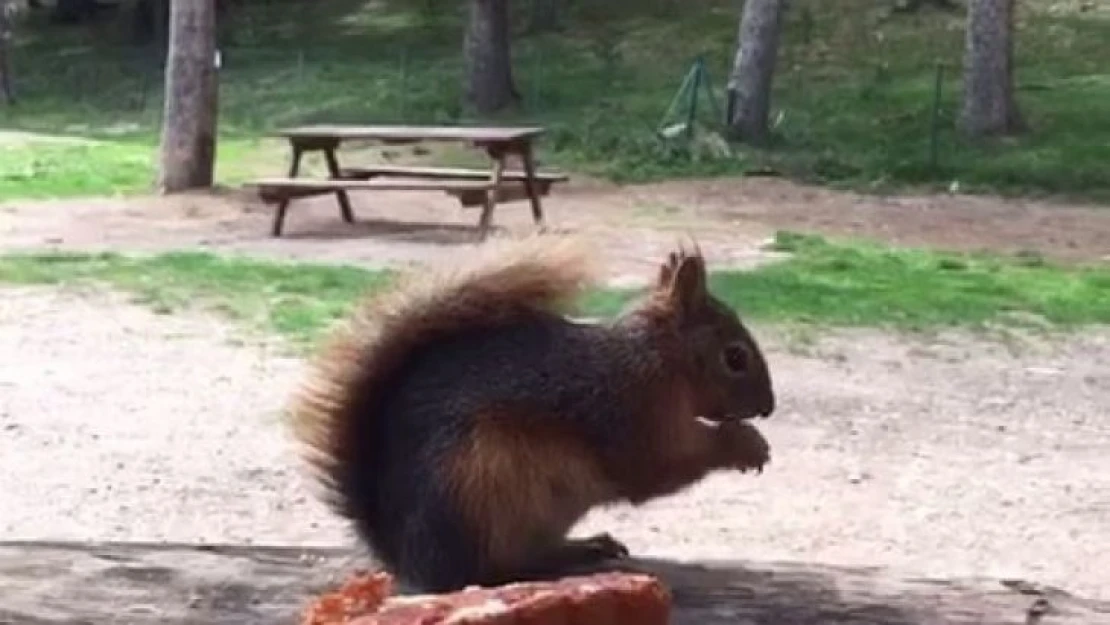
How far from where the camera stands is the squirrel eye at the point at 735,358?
3.04 m

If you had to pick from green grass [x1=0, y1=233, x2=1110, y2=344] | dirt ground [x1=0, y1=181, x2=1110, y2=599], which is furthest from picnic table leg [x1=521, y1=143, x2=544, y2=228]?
green grass [x1=0, y1=233, x2=1110, y2=344]

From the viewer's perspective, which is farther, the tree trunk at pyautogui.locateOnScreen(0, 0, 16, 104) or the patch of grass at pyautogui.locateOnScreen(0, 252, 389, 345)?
the tree trunk at pyautogui.locateOnScreen(0, 0, 16, 104)

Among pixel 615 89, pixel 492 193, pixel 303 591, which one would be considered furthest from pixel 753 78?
pixel 303 591

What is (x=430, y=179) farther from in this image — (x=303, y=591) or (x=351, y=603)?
(x=351, y=603)

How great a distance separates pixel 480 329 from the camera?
2.94m

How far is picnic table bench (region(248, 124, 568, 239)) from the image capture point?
15.3m

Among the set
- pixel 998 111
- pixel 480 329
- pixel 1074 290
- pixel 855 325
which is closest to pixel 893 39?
pixel 998 111

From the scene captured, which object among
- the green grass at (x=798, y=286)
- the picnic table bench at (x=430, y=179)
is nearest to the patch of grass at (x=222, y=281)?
the green grass at (x=798, y=286)

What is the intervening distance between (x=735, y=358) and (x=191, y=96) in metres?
16.3

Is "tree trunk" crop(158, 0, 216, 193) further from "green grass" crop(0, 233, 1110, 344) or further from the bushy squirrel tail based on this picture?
the bushy squirrel tail

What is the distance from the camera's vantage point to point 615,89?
90.6ft

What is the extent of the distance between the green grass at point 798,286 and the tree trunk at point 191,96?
194 inches

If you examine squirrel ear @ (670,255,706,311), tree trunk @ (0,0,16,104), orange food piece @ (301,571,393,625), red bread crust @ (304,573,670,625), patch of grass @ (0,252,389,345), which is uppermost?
squirrel ear @ (670,255,706,311)

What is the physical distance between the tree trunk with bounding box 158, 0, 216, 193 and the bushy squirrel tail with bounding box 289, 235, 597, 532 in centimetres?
1599
